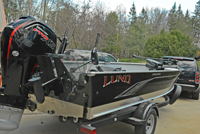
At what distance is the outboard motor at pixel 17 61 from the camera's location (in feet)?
9.11

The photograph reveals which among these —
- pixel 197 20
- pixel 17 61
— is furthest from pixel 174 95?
pixel 197 20

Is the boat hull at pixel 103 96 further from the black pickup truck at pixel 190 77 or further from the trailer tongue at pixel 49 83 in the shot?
the black pickup truck at pixel 190 77

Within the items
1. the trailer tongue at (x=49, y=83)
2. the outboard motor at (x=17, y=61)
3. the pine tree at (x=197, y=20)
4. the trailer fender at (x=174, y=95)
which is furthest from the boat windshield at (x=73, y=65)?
the pine tree at (x=197, y=20)

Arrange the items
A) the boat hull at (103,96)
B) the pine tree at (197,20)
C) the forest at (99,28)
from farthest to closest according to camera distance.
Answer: the pine tree at (197,20)
the forest at (99,28)
the boat hull at (103,96)

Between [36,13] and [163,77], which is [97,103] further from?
[36,13]

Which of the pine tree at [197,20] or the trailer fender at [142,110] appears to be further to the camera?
the pine tree at [197,20]

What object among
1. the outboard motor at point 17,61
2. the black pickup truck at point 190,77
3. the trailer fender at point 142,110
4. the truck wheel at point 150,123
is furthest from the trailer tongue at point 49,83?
the black pickup truck at point 190,77

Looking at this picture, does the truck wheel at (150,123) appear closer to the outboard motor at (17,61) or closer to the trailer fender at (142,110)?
the trailer fender at (142,110)

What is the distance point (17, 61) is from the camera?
283 cm

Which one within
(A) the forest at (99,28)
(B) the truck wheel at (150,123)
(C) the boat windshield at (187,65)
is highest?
(A) the forest at (99,28)

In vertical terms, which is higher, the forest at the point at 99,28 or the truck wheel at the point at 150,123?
the forest at the point at 99,28

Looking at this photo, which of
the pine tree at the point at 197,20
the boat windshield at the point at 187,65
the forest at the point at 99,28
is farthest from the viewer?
the pine tree at the point at 197,20

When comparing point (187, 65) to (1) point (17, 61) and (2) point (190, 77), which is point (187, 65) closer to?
(2) point (190, 77)

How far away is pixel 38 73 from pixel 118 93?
1375 millimetres
